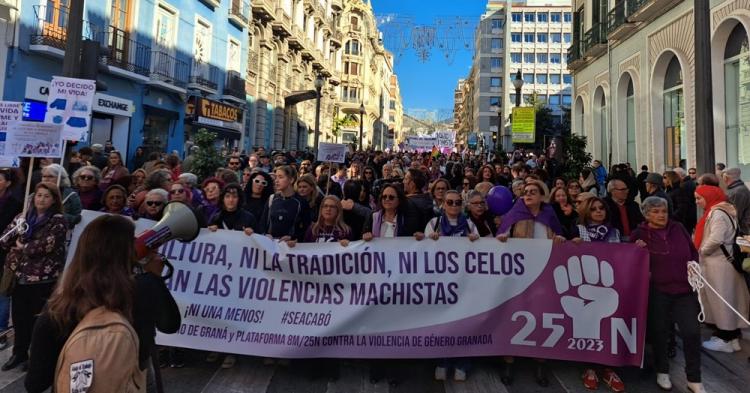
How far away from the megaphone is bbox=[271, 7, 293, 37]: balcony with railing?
30.5 metres

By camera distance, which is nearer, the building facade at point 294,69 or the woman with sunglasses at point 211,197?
the woman with sunglasses at point 211,197

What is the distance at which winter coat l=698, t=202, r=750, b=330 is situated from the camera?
16.6 ft

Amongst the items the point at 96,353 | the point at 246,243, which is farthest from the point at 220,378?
the point at 96,353

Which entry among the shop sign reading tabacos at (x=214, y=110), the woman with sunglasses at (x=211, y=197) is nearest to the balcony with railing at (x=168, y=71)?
the shop sign reading tabacos at (x=214, y=110)

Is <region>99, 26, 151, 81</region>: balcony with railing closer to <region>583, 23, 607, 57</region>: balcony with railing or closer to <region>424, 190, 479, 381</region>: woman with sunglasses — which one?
<region>424, 190, 479, 381</region>: woman with sunglasses

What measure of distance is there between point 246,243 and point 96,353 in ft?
9.34

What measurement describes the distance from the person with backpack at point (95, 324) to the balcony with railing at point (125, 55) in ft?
53.9

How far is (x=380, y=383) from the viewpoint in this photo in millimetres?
4293

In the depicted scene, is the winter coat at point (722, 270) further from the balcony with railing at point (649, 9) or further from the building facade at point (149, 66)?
the building facade at point (149, 66)

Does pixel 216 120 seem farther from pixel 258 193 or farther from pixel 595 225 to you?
pixel 595 225

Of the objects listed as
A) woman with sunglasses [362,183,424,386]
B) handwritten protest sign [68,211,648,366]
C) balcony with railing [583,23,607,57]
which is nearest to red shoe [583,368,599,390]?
handwritten protest sign [68,211,648,366]

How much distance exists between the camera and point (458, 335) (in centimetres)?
431

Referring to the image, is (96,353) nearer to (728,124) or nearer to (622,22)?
(728,124)

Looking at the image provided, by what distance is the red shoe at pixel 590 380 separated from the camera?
165 inches
